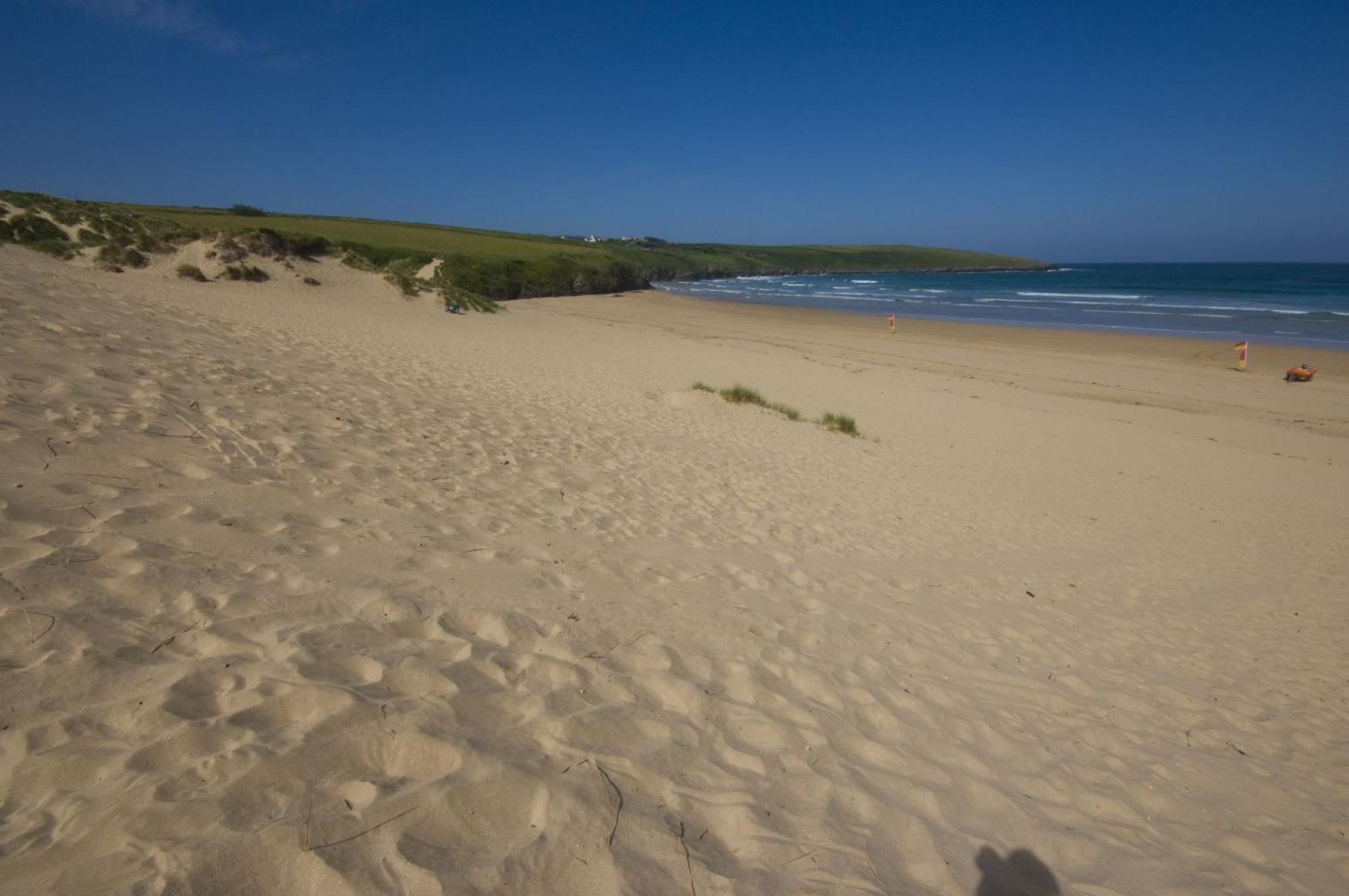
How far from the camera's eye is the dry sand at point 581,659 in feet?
7.25

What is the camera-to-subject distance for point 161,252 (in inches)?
844

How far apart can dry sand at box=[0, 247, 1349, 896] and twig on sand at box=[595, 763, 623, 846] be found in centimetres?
2

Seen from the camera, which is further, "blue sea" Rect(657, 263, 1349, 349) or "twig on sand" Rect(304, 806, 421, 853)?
"blue sea" Rect(657, 263, 1349, 349)

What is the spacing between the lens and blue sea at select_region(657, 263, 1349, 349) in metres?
35.4

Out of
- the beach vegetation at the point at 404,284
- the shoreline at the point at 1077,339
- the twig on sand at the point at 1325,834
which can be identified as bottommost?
the twig on sand at the point at 1325,834

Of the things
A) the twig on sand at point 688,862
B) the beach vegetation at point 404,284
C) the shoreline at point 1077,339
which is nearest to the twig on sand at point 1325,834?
the twig on sand at point 688,862

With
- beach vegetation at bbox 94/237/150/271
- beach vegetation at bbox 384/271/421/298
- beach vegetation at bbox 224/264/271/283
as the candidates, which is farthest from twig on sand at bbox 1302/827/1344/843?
beach vegetation at bbox 224/264/271/283

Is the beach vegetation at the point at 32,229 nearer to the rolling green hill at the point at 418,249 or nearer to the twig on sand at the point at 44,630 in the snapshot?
the rolling green hill at the point at 418,249

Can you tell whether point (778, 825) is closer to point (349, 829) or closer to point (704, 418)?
point (349, 829)

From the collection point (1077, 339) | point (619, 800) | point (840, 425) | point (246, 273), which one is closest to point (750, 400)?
point (840, 425)

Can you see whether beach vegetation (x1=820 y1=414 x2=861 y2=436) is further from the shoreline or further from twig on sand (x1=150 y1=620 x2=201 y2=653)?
the shoreline

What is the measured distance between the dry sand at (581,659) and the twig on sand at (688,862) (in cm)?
1

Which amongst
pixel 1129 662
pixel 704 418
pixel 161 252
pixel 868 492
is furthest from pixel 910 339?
pixel 161 252

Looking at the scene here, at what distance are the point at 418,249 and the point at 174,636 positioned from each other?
44.2 metres
